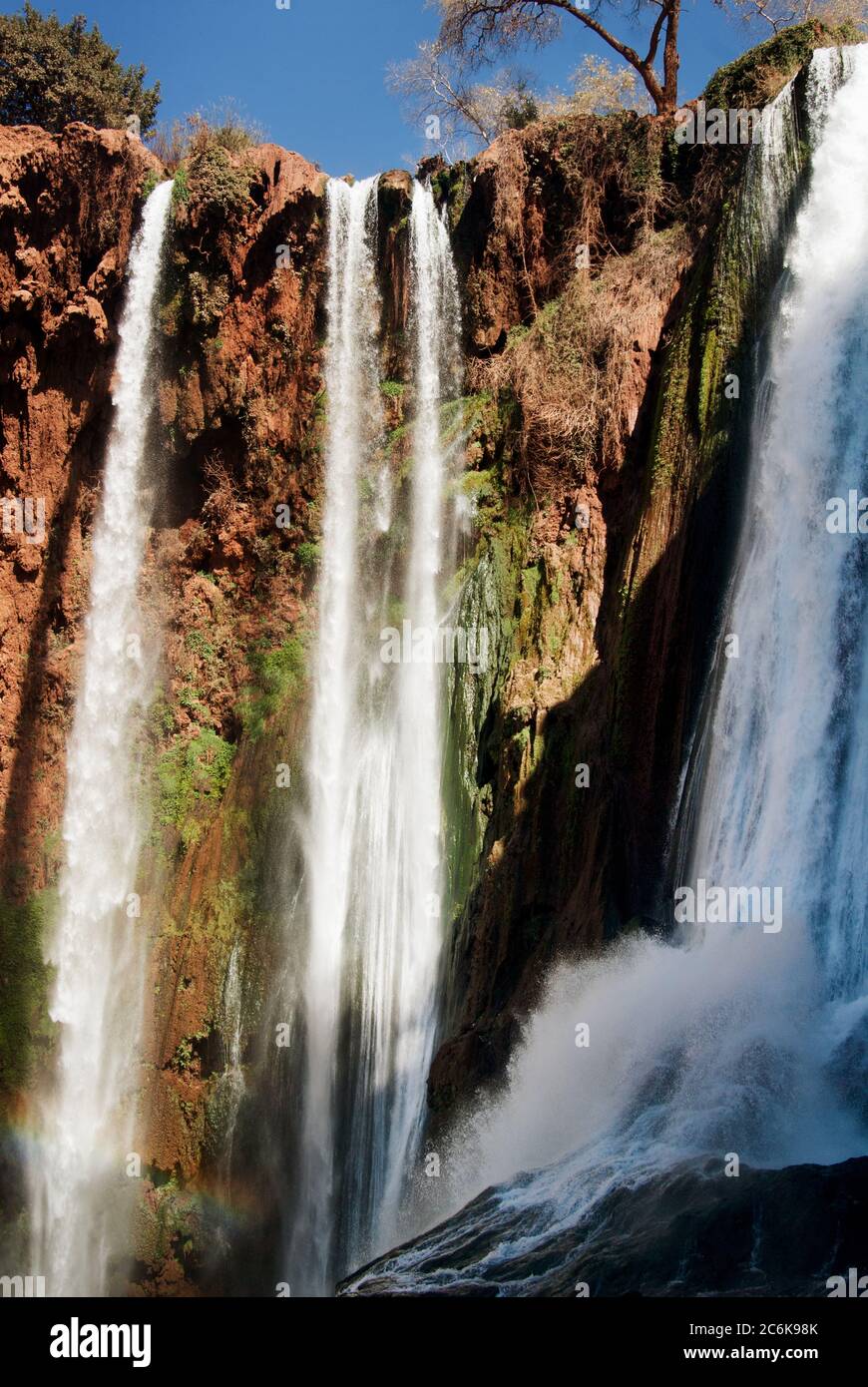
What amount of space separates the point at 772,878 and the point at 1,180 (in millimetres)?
16087

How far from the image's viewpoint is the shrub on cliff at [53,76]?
1065 inches

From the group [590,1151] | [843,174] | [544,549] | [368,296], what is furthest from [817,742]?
[368,296]

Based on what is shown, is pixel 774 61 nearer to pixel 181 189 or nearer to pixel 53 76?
pixel 181 189

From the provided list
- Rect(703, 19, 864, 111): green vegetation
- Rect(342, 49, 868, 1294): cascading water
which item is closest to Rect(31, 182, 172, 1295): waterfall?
Rect(342, 49, 868, 1294): cascading water

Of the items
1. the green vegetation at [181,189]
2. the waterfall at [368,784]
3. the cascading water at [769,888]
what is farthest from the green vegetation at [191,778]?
the green vegetation at [181,189]

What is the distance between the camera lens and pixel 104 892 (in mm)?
20031

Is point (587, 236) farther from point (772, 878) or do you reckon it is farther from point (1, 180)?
point (772, 878)

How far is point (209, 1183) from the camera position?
17734 mm

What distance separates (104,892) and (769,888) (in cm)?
1142

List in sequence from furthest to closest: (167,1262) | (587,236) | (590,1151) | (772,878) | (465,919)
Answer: (587,236)
(167,1262)
(465,919)
(772,878)
(590,1151)

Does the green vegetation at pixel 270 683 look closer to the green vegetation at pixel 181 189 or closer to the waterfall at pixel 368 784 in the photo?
the waterfall at pixel 368 784

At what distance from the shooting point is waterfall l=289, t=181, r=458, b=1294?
648 inches

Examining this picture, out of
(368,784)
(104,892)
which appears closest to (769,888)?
(368,784)
